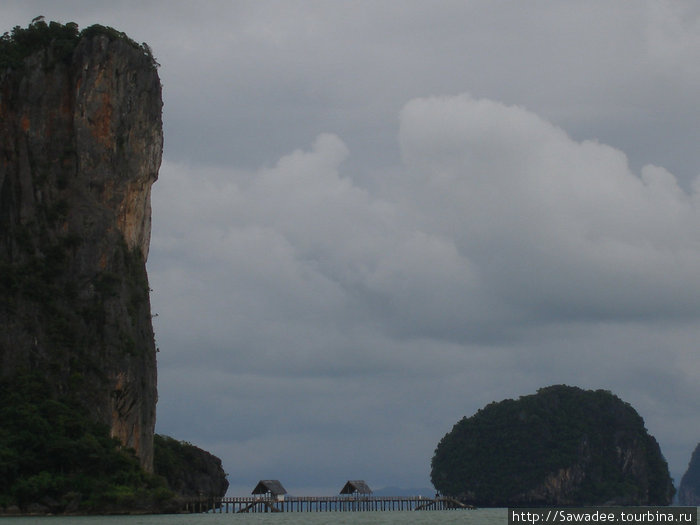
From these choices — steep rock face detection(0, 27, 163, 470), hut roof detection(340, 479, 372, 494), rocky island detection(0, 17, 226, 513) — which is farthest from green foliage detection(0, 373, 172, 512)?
hut roof detection(340, 479, 372, 494)

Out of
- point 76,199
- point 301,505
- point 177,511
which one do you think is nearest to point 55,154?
point 76,199

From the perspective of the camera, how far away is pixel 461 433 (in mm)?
163625

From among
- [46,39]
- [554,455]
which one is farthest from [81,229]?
[554,455]

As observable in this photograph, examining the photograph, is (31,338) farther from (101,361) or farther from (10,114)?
(10,114)

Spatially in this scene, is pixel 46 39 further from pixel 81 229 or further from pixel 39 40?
pixel 81 229

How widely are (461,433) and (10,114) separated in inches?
4079

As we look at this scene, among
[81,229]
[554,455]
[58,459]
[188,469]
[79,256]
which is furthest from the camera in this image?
[554,455]

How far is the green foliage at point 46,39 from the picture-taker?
77.0m

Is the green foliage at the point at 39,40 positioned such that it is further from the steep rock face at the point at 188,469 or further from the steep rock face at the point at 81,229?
the steep rock face at the point at 188,469

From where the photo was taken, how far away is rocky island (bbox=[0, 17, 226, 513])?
6675 centimetres

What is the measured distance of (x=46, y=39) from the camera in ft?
255

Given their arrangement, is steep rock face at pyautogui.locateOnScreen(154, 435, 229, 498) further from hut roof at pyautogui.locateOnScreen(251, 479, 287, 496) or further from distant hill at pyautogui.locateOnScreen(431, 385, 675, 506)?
distant hill at pyautogui.locateOnScreen(431, 385, 675, 506)

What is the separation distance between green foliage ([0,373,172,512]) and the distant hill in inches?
3736

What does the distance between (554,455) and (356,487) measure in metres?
64.4
